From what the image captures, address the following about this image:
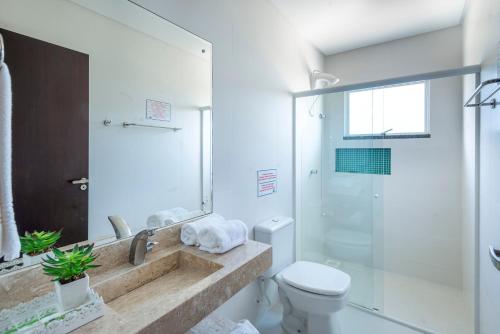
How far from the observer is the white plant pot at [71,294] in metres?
0.75

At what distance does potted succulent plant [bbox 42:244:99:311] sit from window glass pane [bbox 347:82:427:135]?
247 cm

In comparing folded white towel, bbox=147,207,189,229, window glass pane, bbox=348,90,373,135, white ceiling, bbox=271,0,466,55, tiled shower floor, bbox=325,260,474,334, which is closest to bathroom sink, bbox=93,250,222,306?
folded white towel, bbox=147,207,189,229

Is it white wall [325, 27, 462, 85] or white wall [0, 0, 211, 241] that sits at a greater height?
white wall [325, 27, 462, 85]

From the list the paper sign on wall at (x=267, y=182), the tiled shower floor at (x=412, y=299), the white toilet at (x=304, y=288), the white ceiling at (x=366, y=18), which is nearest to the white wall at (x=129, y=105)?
the paper sign on wall at (x=267, y=182)

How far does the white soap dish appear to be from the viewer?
2.17 feet

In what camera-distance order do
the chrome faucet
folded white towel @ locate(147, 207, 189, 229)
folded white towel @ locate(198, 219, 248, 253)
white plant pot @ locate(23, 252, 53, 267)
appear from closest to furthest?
white plant pot @ locate(23, 252, 53, 267) → the chrome faucet → folded white towel @ locate(198, 219, 248, 253) → folded white towel @ locate(147, 207, 189, 229)

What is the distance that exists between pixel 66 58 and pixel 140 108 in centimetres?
35

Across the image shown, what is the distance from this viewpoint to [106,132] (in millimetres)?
1159

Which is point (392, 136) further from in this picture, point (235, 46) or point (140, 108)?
point (140, 108)

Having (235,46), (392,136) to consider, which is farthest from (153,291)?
(392,136)

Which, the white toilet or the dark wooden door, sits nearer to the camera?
the dark wooden door

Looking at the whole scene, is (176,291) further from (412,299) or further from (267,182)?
(412,299)

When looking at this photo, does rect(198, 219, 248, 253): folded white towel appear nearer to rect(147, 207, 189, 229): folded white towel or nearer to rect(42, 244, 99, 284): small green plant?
rect(147, 207, 189, 229): folded white towel

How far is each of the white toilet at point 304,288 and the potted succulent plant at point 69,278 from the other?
49.8 inches
